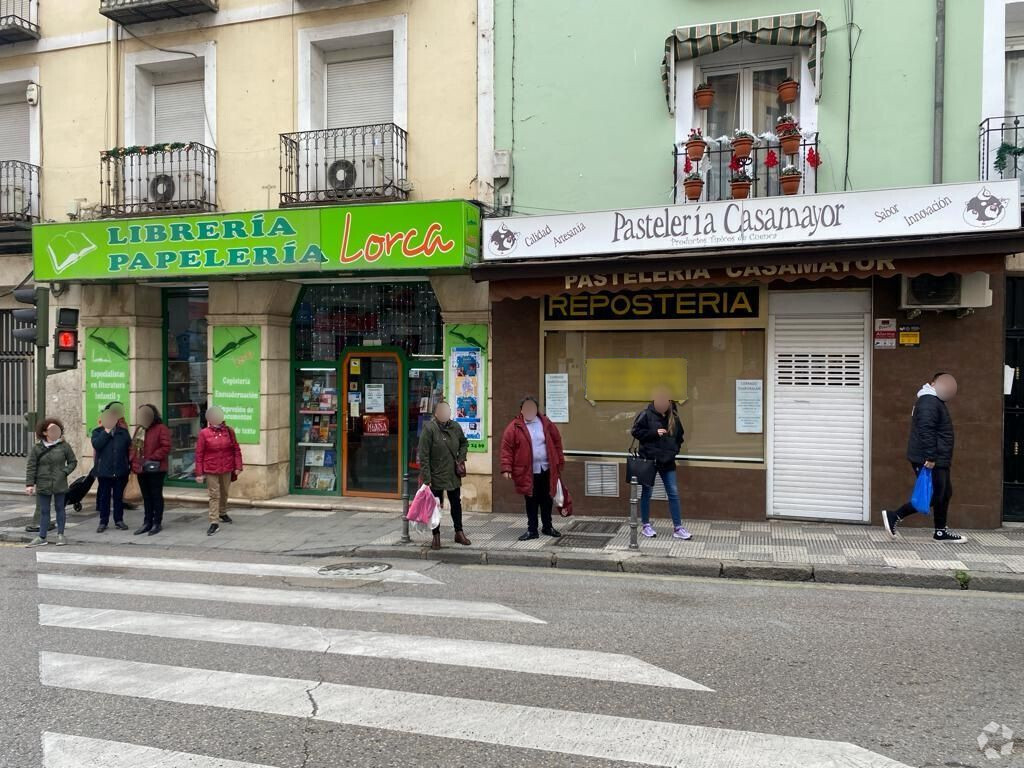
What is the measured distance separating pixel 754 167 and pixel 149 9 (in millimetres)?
9399

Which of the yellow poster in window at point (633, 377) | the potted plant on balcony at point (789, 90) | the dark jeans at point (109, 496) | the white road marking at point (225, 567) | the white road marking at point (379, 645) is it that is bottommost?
the white road marking at point (225, 567)

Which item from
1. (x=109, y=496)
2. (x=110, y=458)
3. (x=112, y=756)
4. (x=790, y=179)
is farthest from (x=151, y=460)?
(x=790, y=179)

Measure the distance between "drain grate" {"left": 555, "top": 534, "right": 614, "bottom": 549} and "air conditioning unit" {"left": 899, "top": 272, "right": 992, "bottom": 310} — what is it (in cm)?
444

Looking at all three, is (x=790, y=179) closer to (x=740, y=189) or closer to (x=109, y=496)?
(x=740, y=189)

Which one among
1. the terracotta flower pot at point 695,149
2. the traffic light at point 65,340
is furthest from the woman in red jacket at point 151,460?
the terracotta flower pot at point 695,149

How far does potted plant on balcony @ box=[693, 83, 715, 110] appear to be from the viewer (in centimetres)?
1033

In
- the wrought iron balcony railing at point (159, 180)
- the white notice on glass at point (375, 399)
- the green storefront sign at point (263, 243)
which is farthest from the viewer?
the white notice on glass at point (375, 399)

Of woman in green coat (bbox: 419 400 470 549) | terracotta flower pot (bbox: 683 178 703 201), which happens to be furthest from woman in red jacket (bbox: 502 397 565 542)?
terracotta flower pot (bbox: 683 178 703 201)

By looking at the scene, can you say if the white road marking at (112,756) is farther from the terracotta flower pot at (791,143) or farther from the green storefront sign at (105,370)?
the green storefront sign at (105,370)

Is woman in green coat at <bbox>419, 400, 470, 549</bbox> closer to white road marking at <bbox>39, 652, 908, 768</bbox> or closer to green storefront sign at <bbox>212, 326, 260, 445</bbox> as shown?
white road marking at <bbox>39, 652, 908, 768</bbox>

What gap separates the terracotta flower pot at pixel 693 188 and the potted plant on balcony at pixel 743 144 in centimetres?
54

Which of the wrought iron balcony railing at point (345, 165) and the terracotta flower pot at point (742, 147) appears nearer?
the terracotta flower pot at point (742, 147)

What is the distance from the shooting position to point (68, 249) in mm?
12195

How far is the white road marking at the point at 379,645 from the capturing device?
531 cm
